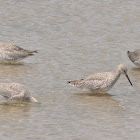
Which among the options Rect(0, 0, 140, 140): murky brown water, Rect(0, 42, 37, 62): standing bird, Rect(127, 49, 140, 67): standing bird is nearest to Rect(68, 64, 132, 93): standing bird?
Rect(0, 0, 140, 140): murky brown water

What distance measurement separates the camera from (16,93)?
1759cm

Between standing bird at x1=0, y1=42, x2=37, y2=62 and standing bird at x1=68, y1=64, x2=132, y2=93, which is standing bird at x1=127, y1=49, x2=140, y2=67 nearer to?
standing bird at x1=0, y1=42, x2=37, y2=62

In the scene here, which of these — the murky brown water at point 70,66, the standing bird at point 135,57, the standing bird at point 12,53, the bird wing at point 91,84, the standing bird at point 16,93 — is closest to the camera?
the murky brown water at point 70,66

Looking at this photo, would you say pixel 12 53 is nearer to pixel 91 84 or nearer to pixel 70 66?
pixel 70 66

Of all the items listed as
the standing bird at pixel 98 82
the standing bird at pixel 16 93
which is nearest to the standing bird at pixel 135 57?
the standing bird at pixel 98 82

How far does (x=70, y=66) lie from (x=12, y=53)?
1.95 metres

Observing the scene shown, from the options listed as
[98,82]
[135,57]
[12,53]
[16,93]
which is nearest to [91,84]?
[98,82]

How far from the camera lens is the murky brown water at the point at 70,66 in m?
15.8

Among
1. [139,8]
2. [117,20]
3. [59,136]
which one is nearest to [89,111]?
[59,136]

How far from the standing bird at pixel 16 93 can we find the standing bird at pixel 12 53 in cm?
528

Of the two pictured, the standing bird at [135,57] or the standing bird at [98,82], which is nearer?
the standing bird at [98,82]

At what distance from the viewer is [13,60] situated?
23.0 metres

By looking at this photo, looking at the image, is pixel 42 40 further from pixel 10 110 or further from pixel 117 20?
pixel 10 110

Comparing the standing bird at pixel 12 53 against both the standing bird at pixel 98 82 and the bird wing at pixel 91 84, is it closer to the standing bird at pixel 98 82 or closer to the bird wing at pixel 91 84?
the standing bird at pixel 98 82
